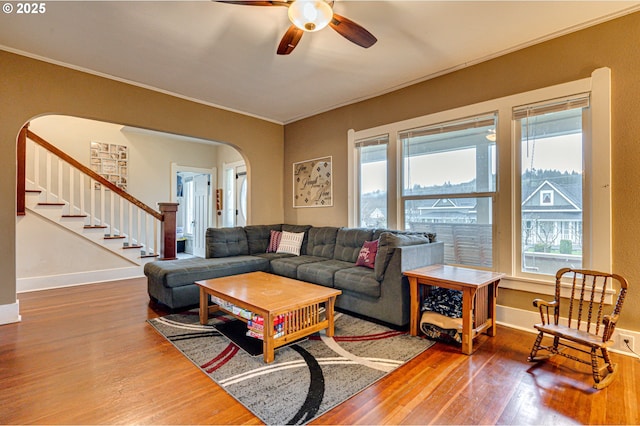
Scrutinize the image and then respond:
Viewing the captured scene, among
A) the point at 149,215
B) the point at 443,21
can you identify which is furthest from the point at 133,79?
the point at 443,21

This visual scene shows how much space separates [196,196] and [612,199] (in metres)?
7.73

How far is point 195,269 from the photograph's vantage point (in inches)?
138

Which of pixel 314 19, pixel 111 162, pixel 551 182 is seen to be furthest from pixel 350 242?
pixel 111 162

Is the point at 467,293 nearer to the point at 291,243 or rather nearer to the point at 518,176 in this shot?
the point at 518,176

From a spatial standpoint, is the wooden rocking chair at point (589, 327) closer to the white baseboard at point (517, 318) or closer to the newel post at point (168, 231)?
the white baseboard at point (517, 318)

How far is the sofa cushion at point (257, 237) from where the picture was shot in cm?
480

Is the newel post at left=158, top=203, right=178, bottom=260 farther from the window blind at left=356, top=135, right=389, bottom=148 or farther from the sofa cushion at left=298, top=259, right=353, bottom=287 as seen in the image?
the window blind at left=356, top=135, right=389, bottom=148

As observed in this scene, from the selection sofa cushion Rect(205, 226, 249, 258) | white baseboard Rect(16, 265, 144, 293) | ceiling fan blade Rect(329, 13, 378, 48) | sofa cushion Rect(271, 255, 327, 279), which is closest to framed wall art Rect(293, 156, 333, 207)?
sofa cushion Rect(271, 255, 327, 279)

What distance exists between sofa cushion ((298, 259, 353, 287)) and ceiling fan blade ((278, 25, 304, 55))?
223 centimetres

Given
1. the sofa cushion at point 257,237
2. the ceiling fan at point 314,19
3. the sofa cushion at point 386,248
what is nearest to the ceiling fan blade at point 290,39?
the ceiling fan at point 314,19

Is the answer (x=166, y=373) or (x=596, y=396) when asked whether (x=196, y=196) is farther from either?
(x=596, y=396)

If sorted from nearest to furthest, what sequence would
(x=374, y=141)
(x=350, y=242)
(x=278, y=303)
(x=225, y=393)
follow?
(x=225, y=393) → (x=278, y=303) → (x=350, y=242) → (x=374, y=141)

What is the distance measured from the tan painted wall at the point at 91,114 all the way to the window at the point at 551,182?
377cm

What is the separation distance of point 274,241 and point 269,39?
114 inches
